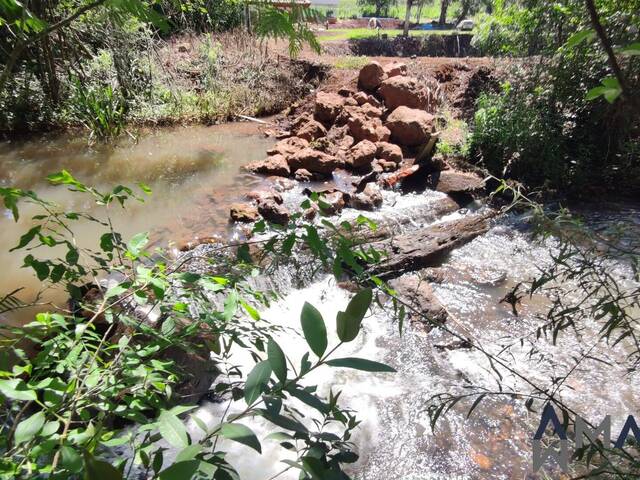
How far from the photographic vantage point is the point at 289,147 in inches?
272

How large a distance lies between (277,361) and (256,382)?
0.14ft

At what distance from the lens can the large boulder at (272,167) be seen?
248 inches

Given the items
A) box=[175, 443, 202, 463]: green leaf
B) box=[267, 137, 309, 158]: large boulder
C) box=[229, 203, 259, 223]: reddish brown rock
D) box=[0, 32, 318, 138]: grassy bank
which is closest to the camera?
box=[175, 443, 202, 463]: green leaf

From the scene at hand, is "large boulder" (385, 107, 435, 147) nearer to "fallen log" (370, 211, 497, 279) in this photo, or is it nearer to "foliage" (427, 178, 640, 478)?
"fallen log" (370, 211, 497, 279)

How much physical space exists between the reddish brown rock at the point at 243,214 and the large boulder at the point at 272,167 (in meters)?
1.53

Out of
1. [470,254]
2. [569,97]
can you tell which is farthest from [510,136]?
[470,254]

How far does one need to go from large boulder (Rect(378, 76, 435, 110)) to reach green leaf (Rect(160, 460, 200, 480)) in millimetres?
8224

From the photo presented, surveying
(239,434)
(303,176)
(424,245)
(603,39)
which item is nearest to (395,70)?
(303,176)

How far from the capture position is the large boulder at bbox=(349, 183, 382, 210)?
545 cm

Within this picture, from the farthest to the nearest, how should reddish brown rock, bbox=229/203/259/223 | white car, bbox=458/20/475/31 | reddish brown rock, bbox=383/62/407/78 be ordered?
white car, bbox=458/20/475/31 < reddish brown rock, bbox=383/62/407/78 < reddish brown rock, bbox=229/203/259/223

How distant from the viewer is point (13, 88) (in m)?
6.65

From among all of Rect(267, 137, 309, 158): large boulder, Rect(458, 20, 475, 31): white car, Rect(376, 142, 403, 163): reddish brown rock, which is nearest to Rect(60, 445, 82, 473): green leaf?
Rect(267, 137, 309, 158): large boulder

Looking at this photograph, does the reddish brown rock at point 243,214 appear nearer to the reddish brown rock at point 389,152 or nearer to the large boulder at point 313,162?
the large boulder at point 313,162

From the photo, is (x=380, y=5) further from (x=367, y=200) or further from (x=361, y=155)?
(x=367, y=200)
